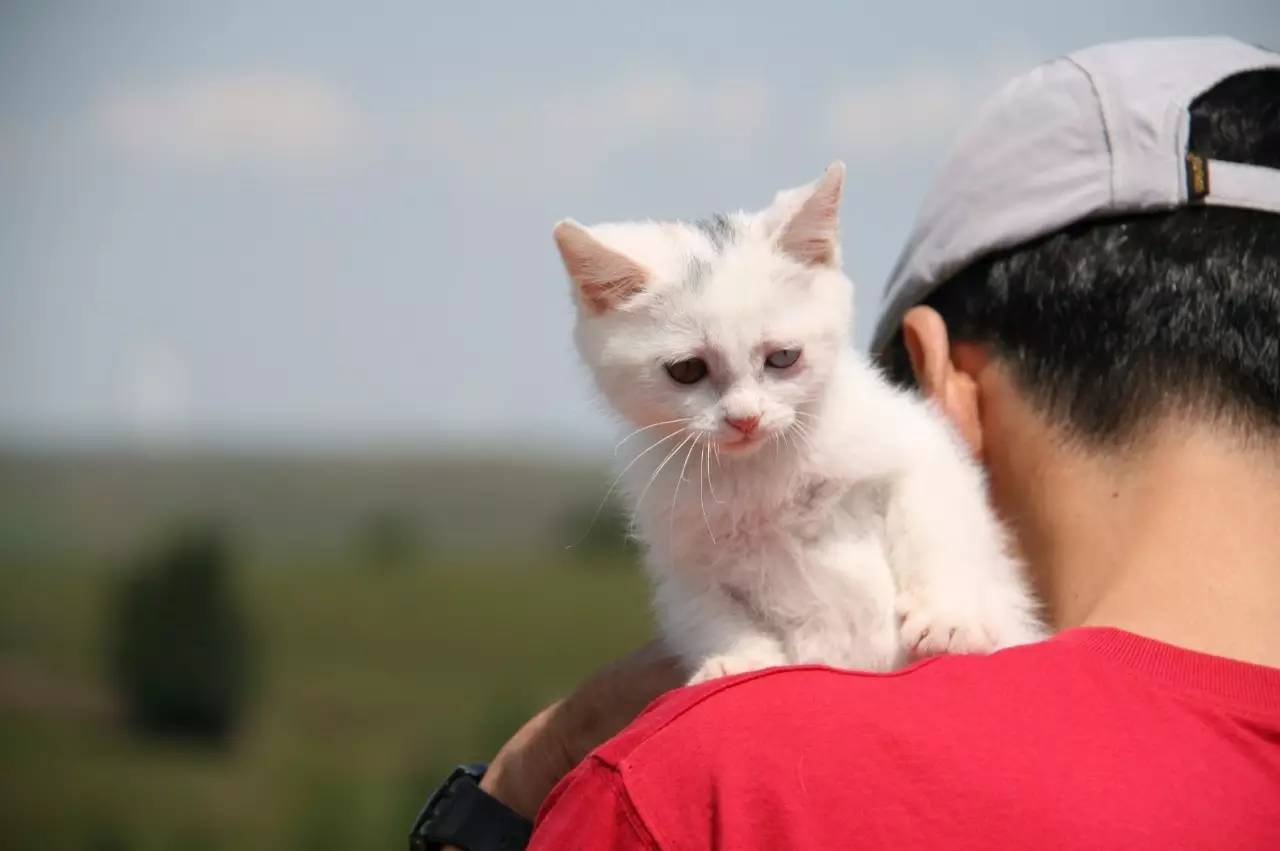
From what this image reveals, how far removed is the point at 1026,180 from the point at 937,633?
60 centimetres

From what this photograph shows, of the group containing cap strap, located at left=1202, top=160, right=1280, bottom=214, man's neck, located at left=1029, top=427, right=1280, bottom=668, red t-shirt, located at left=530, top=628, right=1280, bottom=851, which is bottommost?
red t-shirt, located at left=530, top=628, right=1280, bottom=851

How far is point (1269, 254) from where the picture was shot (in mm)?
1499

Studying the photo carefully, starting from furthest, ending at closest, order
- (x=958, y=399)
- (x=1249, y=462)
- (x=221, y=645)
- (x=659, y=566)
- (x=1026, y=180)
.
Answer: (x=221, y=645) < (x=659, y=566) < (x=958, y=399) < (x=1026, y=180) < (x=1249, y=462)

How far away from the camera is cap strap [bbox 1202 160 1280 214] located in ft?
4.94

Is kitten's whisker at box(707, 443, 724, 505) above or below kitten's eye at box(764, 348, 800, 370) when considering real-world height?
below

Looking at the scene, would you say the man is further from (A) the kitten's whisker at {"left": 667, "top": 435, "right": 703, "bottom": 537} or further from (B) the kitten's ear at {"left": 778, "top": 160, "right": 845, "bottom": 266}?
(A) the kitten's whisker at {"left": 667, "top": 435, "right": 703, "bottom": 537}

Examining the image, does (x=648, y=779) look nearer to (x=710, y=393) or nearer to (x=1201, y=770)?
(x=1201, y=770)

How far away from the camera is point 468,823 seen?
1983mm

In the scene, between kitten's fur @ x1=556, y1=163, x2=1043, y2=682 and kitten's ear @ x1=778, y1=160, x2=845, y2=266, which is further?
kitten's ear @ x1=778, y1=160, x2=845, y2=266

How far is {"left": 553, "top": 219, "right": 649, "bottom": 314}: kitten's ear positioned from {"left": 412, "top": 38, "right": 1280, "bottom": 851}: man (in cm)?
40

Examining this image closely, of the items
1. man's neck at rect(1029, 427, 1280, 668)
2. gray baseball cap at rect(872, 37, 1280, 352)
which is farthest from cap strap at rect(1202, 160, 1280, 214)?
man's neck at rect(1029, 427, 1280, 668)

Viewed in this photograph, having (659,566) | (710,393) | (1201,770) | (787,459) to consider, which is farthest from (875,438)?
(1201,770)

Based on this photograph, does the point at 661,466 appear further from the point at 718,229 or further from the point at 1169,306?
the point at 1169,306

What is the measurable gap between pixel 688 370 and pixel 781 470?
20 centimetres
